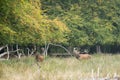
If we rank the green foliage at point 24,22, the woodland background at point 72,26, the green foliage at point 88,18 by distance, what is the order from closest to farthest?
the green foliage at point 24,22, the woodland background at point 72,26, the green foliage at point 88,18

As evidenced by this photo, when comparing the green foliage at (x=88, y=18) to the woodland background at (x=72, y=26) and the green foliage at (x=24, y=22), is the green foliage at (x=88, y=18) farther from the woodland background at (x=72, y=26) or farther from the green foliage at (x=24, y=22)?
the green foliage at (x=24, y=22)

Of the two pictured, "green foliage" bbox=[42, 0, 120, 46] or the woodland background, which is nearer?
the woodland background

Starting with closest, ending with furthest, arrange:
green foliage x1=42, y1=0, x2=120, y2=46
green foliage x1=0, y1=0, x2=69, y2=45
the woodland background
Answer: green foliage x1=0, y1=0, x2=69, y2=45
the woodland background
green foliage x1=42, y1=0, x2=120, y2=46

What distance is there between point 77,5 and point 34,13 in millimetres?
10542

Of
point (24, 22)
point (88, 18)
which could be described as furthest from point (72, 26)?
point (24, 22)

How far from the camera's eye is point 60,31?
25.2 meters

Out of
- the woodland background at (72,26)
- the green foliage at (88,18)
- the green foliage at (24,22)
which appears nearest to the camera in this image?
the green foliage at (24,22)

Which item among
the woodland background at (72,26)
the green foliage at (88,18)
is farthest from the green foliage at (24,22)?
the green foliage at (88,18)

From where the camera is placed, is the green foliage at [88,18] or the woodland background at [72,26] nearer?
the woodland background at [72,26]

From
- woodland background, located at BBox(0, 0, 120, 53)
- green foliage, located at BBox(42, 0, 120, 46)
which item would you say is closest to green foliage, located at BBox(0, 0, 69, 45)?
woodland background, located at BBox(0, 0, 120, 53)

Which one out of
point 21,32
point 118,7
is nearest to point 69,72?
point 21,32

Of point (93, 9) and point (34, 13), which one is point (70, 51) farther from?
point (34, 13)

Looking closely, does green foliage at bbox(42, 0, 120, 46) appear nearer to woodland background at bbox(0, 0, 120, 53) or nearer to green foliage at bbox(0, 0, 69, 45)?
woodland background at bbox(0, 0, 120, 53)

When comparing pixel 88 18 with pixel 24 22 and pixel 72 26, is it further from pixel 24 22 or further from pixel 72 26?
pixel 24 22
